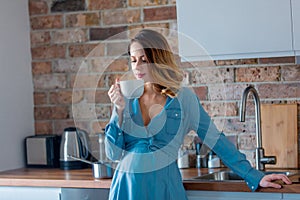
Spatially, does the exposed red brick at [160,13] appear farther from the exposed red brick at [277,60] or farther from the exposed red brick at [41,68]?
the exposed red brick at [41,68]

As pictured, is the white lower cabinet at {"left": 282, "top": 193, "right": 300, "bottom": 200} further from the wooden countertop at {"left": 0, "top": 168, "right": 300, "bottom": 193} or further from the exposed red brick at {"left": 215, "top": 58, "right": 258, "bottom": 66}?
the exposed red brick at {"left": 215, "top": 58, "right": 258, "bottom": 66}

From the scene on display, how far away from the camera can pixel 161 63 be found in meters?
2.51

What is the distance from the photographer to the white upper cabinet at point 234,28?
2705 mm

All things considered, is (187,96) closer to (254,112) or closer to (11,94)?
(254,112)

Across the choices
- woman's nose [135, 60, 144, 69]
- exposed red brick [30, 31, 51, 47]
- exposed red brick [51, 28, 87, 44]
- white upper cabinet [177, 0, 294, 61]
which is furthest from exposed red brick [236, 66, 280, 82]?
exposed red brick [30, 31, 51, 47]

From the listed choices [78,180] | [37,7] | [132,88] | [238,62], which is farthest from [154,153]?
[37,7]

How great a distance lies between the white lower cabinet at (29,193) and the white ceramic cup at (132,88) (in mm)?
675

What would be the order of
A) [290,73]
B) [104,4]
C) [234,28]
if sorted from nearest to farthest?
1. [234,28]
2. [290,73]
3. [104,4]

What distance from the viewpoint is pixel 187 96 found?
262 cm

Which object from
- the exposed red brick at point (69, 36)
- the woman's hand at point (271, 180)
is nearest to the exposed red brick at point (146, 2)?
the exposed red brick at point (69, 36)

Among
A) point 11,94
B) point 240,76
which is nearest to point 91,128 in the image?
point 11,94

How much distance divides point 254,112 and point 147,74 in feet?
2.69

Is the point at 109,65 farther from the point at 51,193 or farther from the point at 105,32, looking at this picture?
the point at 51,193

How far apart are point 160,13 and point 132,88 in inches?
34.7
